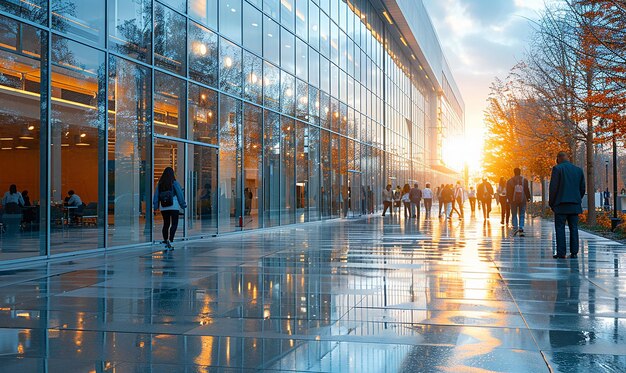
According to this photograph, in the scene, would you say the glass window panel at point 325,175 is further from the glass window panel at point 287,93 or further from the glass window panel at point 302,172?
the glass window panel at point 287,93

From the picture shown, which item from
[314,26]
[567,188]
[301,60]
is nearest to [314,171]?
[301,60]

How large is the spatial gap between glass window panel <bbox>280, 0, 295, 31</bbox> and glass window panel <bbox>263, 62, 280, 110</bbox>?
2107mm

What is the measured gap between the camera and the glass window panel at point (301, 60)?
26.7 meters

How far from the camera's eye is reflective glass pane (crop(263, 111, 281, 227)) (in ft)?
76.0

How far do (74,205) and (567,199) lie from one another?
9.51 meters

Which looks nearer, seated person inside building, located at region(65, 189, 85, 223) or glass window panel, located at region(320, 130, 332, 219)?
seated person inside building, located at region(65, 189, 85, 223)

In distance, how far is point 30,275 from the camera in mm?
9891

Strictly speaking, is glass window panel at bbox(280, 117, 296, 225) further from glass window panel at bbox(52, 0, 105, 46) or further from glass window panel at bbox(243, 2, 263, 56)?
glass window panel at bbox(52, 0, 105, 46)

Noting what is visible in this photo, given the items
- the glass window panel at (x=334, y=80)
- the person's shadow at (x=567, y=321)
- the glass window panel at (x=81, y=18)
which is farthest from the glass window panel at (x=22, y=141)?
the glass window panel at (x=334, y=80)

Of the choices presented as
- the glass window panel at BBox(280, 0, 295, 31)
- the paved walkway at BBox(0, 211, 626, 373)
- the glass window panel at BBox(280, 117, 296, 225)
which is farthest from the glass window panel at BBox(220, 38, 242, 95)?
the paved walkway at BBox(0, 211, 626, 373)

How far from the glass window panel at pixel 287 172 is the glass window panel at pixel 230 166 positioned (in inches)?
161

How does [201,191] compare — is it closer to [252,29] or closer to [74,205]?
[74,205]

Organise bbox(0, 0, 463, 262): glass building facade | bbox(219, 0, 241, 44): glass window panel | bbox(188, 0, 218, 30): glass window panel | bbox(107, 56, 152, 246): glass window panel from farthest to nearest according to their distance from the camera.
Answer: bbox(219, 0, 241, 44): glass window panel, bbox(188, 0, 218, 30): glass window panel, bbox(107, 56, 152, 246): glass window panel, bbox(0, 0, 463, 262): glass building facade

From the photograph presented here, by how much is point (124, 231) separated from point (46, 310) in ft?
27.1
